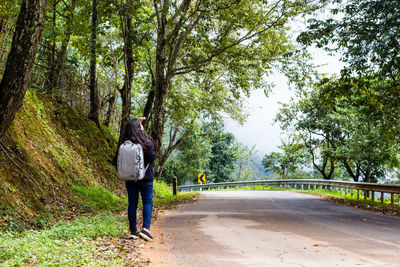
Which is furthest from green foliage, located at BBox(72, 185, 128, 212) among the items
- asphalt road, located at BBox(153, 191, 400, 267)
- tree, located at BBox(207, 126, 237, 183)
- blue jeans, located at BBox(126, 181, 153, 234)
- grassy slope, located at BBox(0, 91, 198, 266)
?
tree, located at BBox(207, 126, 237, 183)

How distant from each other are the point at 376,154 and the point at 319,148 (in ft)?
57.5

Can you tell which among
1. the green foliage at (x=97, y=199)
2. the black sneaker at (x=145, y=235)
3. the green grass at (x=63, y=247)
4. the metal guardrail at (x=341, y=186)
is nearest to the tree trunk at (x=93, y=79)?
the green foliage at (x=97, y=199)

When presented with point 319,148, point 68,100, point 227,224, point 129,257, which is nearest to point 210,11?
point 68,100

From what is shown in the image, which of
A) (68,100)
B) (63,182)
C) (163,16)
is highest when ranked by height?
(163,16)

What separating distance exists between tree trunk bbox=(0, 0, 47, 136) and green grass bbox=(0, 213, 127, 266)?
2.33m

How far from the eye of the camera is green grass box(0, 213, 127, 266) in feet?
15.4

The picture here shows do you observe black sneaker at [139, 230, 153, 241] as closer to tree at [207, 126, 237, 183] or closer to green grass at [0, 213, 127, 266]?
green grass at [0, 213, 127, 266]

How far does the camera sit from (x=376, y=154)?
79.5 feet

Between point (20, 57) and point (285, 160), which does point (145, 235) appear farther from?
point (285, 160)

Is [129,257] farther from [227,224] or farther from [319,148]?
[319,148]

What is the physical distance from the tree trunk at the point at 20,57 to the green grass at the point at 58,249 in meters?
2.33

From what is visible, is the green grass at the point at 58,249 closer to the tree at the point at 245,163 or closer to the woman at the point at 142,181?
the woman at the point at 142,181

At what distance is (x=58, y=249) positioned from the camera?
17.4ft

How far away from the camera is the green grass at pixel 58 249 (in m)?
4.71
